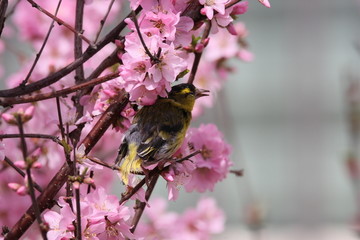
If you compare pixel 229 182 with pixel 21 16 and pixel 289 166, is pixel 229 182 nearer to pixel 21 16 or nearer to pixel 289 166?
pixel 289 166

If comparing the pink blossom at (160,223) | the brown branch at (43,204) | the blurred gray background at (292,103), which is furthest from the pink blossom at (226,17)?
the blurred gray background at (292,103)

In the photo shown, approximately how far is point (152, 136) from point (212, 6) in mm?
281

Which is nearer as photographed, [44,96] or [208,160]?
[44,96]

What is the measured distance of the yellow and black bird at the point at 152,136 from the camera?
1354 millimetres

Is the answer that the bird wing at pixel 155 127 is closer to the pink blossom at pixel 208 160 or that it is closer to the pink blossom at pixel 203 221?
the pink blossom at pixel 208 160

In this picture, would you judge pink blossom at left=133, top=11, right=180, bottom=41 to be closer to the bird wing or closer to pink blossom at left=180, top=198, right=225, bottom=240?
the bird wing

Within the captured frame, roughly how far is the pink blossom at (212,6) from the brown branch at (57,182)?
236mm

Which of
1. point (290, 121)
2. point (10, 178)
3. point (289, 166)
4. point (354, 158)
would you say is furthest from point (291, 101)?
point (10, 178)

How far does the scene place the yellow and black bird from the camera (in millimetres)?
1354

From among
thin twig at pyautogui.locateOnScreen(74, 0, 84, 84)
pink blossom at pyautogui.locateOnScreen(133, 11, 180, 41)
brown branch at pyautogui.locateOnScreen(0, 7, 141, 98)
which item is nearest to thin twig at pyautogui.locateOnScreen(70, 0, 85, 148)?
thin twig at pyautogui.locateOnScreen(74, 0, 84, 84)

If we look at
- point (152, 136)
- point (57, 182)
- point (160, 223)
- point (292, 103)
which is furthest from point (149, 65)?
point (292, 103)

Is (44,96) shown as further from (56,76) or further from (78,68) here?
(78,68)

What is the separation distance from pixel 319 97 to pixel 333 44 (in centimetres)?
64

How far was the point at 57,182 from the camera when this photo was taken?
1.34 metres
